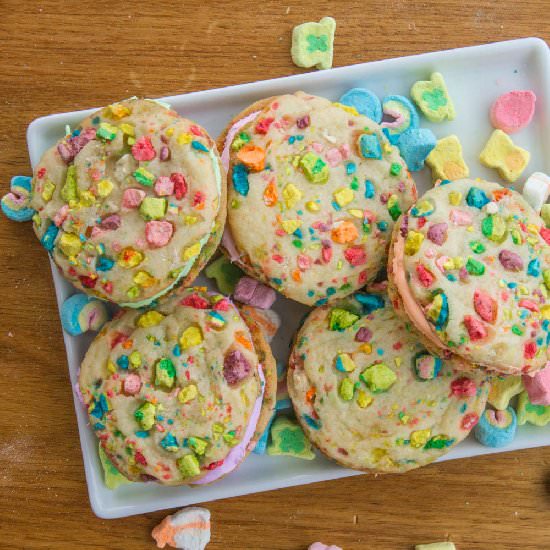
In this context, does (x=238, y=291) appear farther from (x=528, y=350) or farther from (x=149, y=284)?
(x=528, y=350)

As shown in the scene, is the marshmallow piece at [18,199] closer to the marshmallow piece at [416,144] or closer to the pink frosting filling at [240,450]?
the pink frosting filling at [240,450]

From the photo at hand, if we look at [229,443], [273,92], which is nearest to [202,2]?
[273,92]

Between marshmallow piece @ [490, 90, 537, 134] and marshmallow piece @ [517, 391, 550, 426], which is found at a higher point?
marshmallow piece @ [490, 90, 537, 134]

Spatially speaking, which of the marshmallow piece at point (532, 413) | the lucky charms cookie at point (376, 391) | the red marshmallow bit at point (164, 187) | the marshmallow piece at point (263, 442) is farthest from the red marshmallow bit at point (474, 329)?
the red marshmallow bit at point (164, 187)

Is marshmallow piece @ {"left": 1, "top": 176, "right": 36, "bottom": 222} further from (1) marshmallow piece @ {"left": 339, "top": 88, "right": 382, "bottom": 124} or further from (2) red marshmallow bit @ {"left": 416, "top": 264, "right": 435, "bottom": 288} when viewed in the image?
(2) red marshmallow bit @ {"left": 416, "top": 264, "right": 435, "bottom": 288}

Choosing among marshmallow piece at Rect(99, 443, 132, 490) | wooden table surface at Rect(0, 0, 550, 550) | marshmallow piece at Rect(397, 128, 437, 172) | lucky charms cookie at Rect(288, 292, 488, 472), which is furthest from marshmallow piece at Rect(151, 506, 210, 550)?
marshmallow piece at Rect(397, 128, 437, 172)
